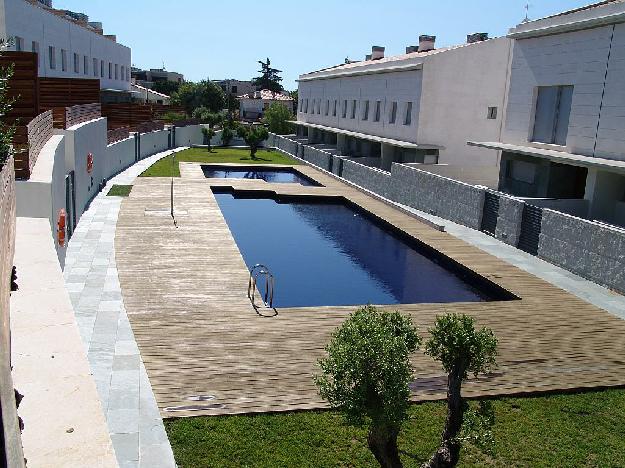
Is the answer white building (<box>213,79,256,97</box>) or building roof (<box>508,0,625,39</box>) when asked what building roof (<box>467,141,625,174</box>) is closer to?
building roof (<box>508,0,625,39</box>)

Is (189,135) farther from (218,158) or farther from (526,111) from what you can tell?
(526,111)

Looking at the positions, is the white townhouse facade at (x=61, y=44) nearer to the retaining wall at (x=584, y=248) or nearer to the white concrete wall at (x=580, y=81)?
the white concrete wall at (x=580, y=81)

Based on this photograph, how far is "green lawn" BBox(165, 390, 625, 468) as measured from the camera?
26.6 feet

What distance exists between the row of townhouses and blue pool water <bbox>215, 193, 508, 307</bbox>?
570 centimetres

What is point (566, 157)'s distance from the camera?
21.3 meters

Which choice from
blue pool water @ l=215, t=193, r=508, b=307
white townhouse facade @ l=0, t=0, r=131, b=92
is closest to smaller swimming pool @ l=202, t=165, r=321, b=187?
blue pool water @ l=215, t=193, r=508, b=307

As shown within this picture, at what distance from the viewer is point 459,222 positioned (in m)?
25.3

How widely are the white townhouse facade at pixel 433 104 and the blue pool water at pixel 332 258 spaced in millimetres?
7393

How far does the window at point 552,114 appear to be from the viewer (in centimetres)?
2294

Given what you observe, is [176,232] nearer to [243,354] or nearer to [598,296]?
[243,354]

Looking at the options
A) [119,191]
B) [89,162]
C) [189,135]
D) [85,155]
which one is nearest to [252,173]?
[119,191]

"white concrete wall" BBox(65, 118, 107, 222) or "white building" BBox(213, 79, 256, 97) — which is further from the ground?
"white building" BBox(213, 79, 256, 97)

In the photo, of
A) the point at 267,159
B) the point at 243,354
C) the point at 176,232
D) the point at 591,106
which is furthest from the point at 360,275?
the point at 267,159

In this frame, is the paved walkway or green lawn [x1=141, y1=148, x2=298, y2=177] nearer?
the paved walkway
